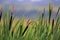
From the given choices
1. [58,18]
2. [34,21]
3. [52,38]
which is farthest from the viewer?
[34,21]

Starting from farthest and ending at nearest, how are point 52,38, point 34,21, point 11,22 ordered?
point 34,21 < point 52,38 < point 11,22

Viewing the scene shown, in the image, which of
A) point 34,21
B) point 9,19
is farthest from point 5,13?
point 34,21

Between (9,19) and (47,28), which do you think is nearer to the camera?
(9,19)

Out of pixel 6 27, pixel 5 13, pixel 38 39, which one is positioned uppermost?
pixel 5 13

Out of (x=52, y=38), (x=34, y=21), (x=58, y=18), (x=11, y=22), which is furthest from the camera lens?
(x=34, y=21)

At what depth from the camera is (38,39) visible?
172 centimetres

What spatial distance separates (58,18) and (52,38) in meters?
0.24

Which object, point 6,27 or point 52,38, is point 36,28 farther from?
point 6,27

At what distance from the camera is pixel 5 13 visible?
1.69 m

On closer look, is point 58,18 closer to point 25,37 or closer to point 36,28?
point 36,28

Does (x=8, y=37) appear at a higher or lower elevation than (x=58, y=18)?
lower

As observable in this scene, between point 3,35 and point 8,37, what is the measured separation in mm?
63

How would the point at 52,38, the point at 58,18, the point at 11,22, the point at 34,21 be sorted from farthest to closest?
the point at 34,21, the point at 58,18, the point at 52,38, the point at 11,22

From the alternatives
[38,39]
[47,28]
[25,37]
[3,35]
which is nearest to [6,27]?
[3,35]
